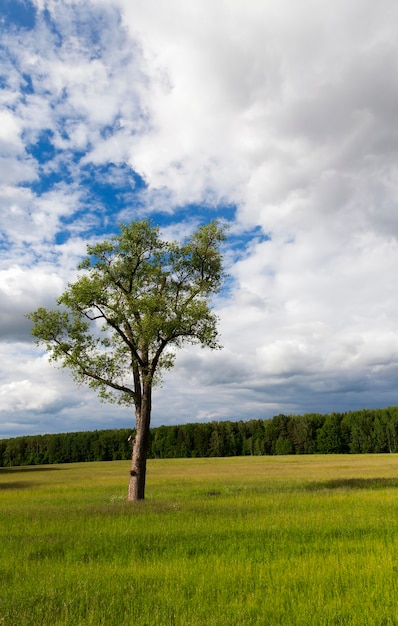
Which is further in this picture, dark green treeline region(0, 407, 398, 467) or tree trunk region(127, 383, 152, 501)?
dark green treeline region(0, 407, 398, 467)

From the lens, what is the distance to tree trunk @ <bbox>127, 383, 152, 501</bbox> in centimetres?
2625

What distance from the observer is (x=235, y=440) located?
140625mm

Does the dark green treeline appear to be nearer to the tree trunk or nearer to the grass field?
the tree trunk

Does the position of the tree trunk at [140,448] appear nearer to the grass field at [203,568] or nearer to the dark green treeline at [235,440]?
the grass field at [203,568]

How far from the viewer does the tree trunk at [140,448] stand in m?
26.2

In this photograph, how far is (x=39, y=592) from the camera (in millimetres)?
8891

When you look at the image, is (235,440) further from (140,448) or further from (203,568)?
(203,568)

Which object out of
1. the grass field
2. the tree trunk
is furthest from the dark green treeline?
the grass field

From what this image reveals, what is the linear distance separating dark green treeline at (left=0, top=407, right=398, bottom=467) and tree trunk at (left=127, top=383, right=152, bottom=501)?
113455mm

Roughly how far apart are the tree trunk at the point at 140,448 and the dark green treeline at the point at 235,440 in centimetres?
11346

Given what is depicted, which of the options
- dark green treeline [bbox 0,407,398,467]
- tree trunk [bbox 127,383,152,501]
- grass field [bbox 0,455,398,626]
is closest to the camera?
grass field [bbox 0,455,398,626]

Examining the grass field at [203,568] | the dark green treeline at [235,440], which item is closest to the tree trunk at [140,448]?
the grass field at [203,568]

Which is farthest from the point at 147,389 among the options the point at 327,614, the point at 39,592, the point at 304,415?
the point at 304,415

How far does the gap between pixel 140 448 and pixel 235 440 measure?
390 feet
